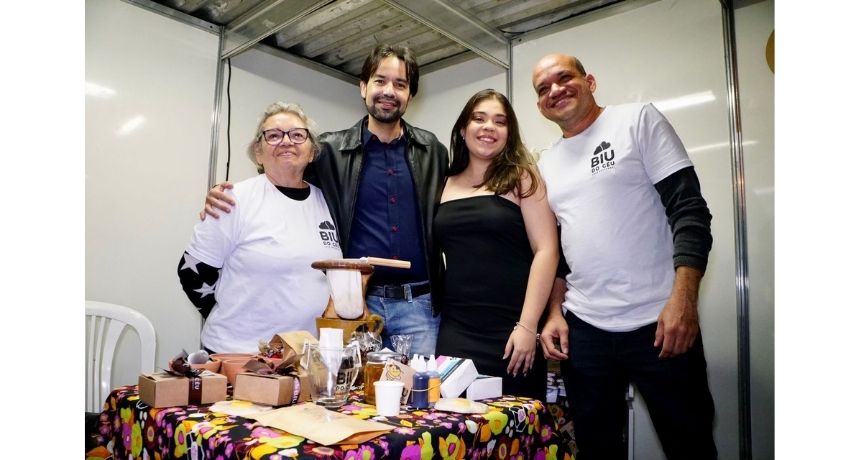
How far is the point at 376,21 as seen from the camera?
9.98 ft

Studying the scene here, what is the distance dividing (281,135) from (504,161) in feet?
2.79

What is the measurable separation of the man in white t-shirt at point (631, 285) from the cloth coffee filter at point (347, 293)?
73cm

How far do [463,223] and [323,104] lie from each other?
7.82ft

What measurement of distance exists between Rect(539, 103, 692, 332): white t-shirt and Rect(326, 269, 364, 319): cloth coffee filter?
2.66ft

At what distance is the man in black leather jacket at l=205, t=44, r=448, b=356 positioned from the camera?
183 centimetres

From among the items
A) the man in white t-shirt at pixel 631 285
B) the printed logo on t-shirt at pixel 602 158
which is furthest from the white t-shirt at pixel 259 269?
the printed logo on t-shirt at pixel 602 158

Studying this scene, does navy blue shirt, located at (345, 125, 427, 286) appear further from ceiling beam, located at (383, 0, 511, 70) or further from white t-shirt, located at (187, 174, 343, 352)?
ceiling beam, located at (383, 0, 511, 70)

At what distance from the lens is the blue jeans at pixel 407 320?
1.82 meters

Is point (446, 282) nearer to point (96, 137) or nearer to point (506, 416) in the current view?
point (506, 416)

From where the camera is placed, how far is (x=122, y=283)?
2.69 m

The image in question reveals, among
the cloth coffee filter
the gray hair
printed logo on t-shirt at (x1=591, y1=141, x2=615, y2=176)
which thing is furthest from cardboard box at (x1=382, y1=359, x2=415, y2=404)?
the gray hair

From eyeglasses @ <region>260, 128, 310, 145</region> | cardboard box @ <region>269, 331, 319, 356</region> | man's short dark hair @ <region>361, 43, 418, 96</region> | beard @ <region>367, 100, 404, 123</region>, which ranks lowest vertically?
cardboard box @ <region>269, 331, 319, 356</region>
